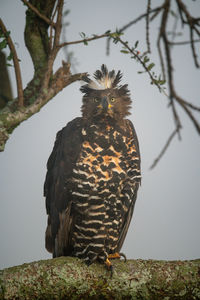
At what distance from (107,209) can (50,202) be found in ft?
2.34

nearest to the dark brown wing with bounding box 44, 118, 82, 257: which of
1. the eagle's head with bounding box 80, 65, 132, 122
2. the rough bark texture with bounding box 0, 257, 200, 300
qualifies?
the eagle's head with bounding box 80, 65, 132, 122

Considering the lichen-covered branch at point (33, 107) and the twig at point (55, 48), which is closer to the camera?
the lichen-covered branch at point (33, 107)

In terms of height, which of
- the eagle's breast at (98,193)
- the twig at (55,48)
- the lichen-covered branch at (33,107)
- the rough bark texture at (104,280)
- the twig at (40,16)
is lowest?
the rough bark texture at (104,280)

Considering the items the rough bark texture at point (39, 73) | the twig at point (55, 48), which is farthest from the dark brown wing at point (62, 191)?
the twig at point (55, 48)

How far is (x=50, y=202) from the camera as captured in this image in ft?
12.1

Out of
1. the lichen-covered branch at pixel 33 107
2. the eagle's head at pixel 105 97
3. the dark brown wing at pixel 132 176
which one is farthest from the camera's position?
the eagle's head at pixel 105 97

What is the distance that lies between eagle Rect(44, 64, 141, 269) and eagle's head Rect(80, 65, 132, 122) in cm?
1

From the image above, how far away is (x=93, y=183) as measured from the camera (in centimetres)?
332

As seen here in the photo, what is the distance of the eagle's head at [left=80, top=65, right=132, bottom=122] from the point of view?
3.71 metres

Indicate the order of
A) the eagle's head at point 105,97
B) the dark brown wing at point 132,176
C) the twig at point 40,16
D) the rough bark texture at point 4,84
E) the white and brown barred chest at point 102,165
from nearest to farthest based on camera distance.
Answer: the twig at point 40,16 < the rough bark texture at point 4,84 < the white and brown barred chest at point 102,165 < the dark brown wing at point 132,176 < the eagle's head at point 105,97

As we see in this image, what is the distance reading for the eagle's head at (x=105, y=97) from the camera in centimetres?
371

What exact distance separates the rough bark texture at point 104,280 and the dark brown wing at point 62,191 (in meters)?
0.58

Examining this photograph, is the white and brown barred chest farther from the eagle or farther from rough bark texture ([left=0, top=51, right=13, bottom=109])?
rough bark texture ([left=0, top=51, right=13, bottom=109])

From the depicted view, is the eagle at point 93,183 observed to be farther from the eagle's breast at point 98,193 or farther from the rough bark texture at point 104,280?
the rough bark texture at point 104,280
